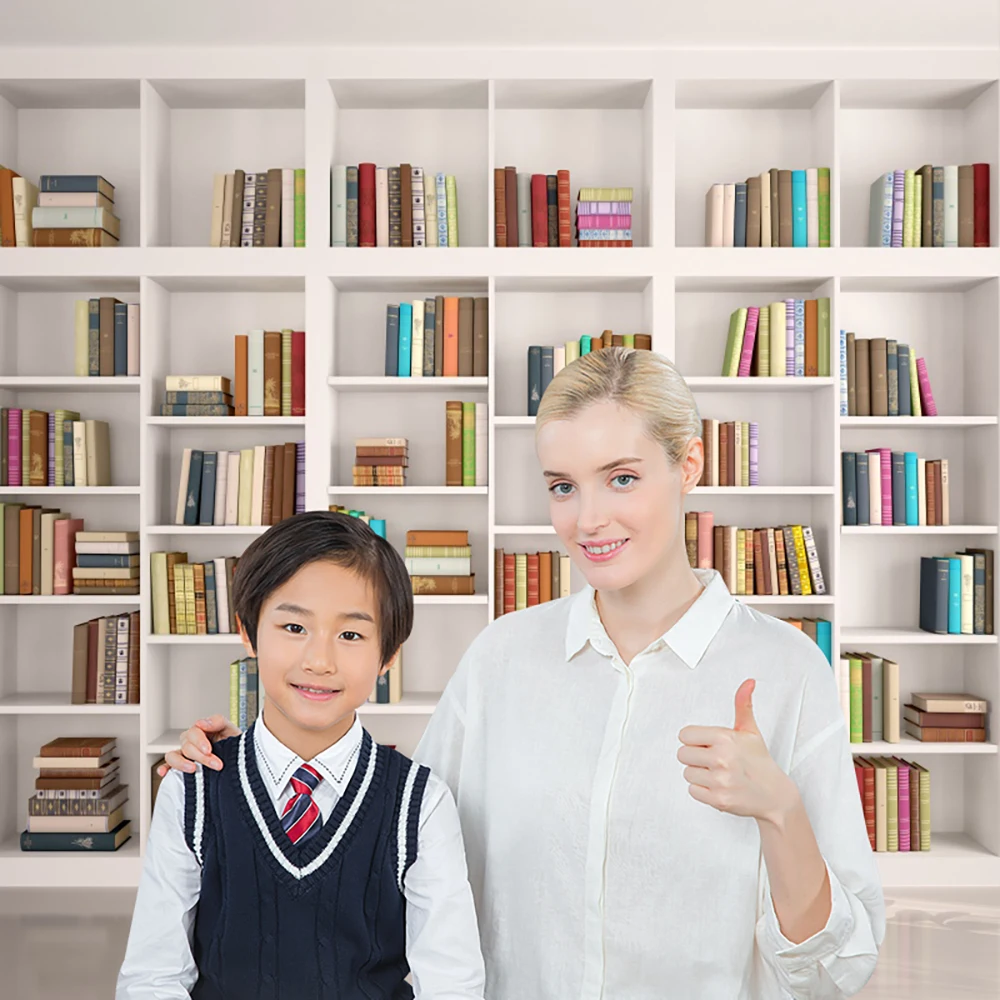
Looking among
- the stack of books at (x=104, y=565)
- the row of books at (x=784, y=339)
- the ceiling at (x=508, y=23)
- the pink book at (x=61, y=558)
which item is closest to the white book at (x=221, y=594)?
the stack of books at (x=104, y=565)

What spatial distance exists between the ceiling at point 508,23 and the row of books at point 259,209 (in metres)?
0.49

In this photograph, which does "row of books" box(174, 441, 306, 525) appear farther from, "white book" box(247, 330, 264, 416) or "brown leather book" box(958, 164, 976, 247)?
"brown leather book" box(958, 164, 976, 247)

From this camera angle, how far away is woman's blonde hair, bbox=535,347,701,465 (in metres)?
1.17

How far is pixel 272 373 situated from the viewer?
3826 millimetres

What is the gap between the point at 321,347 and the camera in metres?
3.82

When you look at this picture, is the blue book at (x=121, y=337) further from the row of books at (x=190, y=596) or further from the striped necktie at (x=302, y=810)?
the striped necktie at (x=302, y=810)

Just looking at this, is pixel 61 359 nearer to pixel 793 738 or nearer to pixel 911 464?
pixel 911 464

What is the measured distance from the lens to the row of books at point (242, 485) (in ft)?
12.6

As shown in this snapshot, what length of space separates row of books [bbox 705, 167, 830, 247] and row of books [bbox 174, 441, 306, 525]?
1.86 metres

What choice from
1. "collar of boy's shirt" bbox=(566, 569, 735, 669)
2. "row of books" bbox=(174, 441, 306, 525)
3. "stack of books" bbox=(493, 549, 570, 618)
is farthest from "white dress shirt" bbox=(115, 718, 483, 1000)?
"row of books" bbox=(174, 441, 306, 525)

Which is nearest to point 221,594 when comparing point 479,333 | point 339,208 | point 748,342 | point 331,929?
point 479,333

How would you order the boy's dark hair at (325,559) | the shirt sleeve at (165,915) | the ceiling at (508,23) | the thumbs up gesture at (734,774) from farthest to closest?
1. the ceiling at (508,23)
2. the boy's dark hair at (325,559)
3. the shirt sleeve at (165,915)
4. the thumbs up gesture at (734,774)

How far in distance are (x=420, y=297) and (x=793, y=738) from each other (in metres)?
3.24

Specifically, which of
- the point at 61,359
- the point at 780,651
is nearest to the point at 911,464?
the point at 780,651
